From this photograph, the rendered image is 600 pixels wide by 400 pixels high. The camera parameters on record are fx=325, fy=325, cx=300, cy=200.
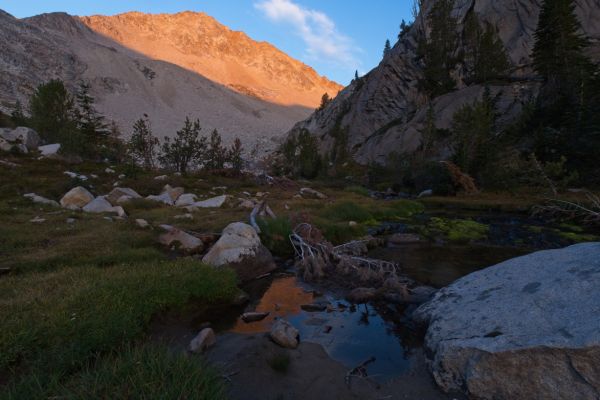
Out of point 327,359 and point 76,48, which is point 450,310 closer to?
point 327,359

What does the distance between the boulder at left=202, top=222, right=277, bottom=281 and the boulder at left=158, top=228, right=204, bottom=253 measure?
4.13 feet

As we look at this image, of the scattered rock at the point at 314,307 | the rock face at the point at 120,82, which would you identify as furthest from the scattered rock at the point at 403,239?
the rock face at the point at 120,82

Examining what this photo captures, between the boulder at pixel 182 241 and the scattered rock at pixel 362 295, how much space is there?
19.0 feet

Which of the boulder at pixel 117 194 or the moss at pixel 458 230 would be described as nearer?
the moss at pixel 458 230

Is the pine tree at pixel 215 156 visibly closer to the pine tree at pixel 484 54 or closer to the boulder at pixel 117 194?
the boulder at pixel 117 194

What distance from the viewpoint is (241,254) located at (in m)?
10.3

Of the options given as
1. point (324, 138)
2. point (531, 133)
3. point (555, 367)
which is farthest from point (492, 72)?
point (555, 367)

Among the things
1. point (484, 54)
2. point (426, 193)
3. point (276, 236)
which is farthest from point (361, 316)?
point (484, 54)

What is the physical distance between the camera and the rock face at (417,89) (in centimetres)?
5919

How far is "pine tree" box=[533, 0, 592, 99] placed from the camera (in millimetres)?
40562

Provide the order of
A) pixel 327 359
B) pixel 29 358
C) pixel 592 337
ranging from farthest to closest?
pixel 327 359
pixel 29 358
pixel 592 337

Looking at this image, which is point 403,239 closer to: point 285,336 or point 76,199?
point 285,336

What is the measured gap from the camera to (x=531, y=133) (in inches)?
1638

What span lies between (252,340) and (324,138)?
94.4 metres
